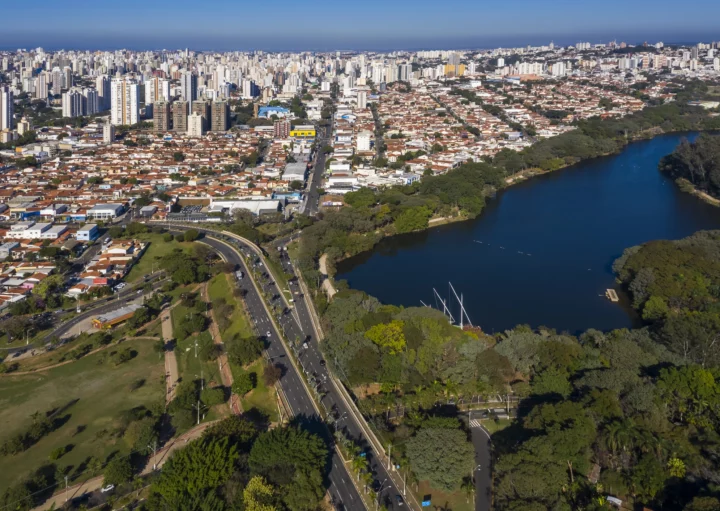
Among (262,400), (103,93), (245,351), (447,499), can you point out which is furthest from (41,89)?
(447,499)

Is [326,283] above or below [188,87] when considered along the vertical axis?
below

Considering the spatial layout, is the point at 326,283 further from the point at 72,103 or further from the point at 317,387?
the point at 72,103

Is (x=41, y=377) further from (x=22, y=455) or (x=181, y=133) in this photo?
(x=181, y=133)

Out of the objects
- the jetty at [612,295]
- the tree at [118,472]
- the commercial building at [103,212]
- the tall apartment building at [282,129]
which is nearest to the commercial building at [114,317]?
the tree at [118,472]

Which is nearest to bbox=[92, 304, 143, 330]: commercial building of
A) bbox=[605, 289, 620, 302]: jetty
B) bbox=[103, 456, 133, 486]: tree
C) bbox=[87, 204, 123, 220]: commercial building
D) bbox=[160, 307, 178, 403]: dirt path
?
bbox=[160, 307, 178, 403]: dirt path

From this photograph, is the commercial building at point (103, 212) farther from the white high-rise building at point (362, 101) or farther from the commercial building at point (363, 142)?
the white high-rise building at point (362, 101)

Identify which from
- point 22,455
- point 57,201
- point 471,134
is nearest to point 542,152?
point 471,134

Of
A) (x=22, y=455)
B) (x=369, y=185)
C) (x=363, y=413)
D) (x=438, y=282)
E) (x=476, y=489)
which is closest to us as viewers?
(x=476, y=489)

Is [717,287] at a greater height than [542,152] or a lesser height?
lesser
